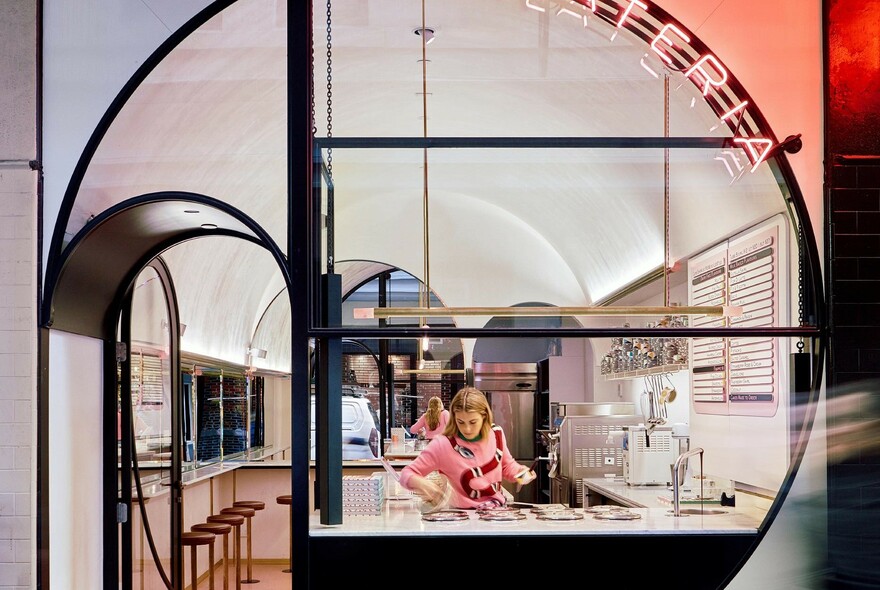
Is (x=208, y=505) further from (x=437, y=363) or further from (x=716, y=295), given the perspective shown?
(x=437, y=363)

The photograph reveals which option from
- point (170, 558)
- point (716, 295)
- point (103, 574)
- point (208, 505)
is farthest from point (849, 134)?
point (208, 505)

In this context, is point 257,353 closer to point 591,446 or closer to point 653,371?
point 591,446

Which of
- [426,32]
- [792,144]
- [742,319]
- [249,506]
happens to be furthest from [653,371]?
[249,506]

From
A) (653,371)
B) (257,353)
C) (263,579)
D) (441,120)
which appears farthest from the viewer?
(257,353)

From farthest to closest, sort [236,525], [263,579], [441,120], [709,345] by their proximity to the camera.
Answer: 1. [263,579]
2. [236,525]
3. [441,120]
4. [709,345]

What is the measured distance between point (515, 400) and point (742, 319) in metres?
8.28

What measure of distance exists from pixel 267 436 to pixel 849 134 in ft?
→ 42.6

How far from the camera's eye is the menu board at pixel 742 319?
218 inches

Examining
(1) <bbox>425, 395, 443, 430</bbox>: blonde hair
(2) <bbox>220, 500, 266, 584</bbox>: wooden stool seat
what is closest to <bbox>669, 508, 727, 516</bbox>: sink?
(2) <bbox>220, 500, 266, 584</bbox>: wooden stool seat

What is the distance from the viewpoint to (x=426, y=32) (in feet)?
19.2

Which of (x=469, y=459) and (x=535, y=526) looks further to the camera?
(x=469, y=459)

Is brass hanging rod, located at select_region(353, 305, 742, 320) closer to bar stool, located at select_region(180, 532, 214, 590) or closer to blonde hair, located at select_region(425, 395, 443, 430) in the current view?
bar stool, located at select_region(180, 532, 214, 590)

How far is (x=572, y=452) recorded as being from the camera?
8.76m

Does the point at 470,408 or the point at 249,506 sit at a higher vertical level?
the point at 470,408
